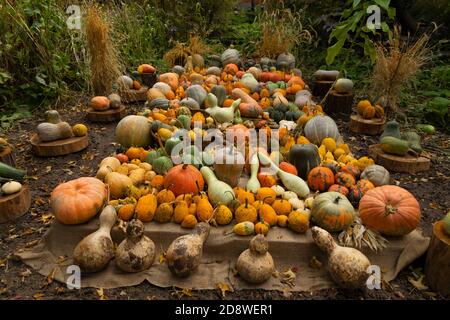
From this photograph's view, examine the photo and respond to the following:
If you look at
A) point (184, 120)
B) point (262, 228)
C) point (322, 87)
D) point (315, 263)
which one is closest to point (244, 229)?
point (262, 228)

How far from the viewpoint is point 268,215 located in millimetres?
3025

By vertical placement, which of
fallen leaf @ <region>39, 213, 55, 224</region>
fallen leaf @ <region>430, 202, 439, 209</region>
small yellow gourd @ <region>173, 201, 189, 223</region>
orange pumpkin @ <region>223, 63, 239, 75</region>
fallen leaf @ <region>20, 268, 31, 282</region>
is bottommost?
fallen leaf @ <region>20, 268, 31, 282</region>

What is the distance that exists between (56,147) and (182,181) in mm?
2044

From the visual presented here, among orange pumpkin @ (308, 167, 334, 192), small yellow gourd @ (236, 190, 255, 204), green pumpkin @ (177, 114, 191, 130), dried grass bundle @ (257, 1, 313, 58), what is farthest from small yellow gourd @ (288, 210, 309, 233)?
dried grass bundle @ (257, 1, 313, 58)

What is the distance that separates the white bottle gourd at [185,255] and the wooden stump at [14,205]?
156 centimetres

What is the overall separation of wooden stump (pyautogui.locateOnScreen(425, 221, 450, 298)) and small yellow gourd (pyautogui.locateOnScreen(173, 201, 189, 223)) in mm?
1717

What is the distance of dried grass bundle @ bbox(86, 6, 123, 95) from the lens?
5.67 metres

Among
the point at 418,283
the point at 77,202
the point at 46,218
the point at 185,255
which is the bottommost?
the point at 418,283

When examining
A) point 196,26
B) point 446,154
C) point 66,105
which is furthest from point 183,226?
point 196,26

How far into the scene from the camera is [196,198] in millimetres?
3145

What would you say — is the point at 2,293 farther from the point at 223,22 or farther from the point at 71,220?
the point at 223,22

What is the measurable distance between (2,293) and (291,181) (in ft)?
7.60

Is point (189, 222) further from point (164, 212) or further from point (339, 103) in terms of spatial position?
point (339, 103)

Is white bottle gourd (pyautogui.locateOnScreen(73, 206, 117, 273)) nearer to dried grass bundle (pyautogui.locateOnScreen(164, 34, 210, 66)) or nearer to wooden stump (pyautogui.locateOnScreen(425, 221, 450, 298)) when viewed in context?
wooden stump (pyautogui.locateOnScreen(425, 221, 450, 298))
